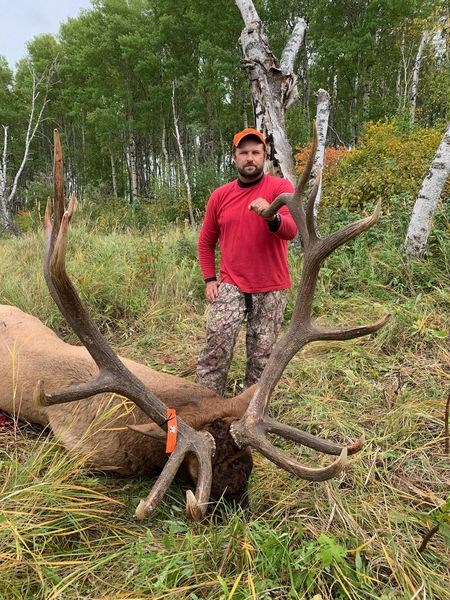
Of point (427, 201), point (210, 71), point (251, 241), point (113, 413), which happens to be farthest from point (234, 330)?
point (210, 71)

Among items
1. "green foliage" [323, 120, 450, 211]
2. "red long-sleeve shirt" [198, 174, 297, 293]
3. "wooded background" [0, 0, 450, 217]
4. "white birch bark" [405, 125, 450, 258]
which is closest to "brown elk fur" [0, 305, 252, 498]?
"red long-sleeve shirt" [198, 174, 297, 293]

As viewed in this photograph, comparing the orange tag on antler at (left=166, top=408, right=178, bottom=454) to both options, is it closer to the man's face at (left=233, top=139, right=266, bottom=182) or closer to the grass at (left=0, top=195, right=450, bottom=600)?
the grass at (left=0, top=195, right=450, bottom=600)

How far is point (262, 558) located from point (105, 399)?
1.46m

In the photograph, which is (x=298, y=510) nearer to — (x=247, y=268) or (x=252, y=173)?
(x=247, y=268)

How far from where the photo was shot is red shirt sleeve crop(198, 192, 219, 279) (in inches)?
151

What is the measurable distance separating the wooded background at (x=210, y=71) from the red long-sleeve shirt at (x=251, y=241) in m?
13.2

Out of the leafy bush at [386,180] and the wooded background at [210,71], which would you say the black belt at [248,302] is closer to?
the leafy bush at [386,180]

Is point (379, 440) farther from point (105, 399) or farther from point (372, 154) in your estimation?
point (372, 154)

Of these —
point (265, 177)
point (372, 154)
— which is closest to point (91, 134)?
point (372, 154)

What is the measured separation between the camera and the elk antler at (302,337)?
2.35 m

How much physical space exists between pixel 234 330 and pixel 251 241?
735mm

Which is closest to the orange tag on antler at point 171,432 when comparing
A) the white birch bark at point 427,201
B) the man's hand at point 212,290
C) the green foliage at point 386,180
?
the man's hand at point 212,290

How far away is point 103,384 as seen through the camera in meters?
2.48

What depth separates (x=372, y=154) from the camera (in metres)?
9.09
